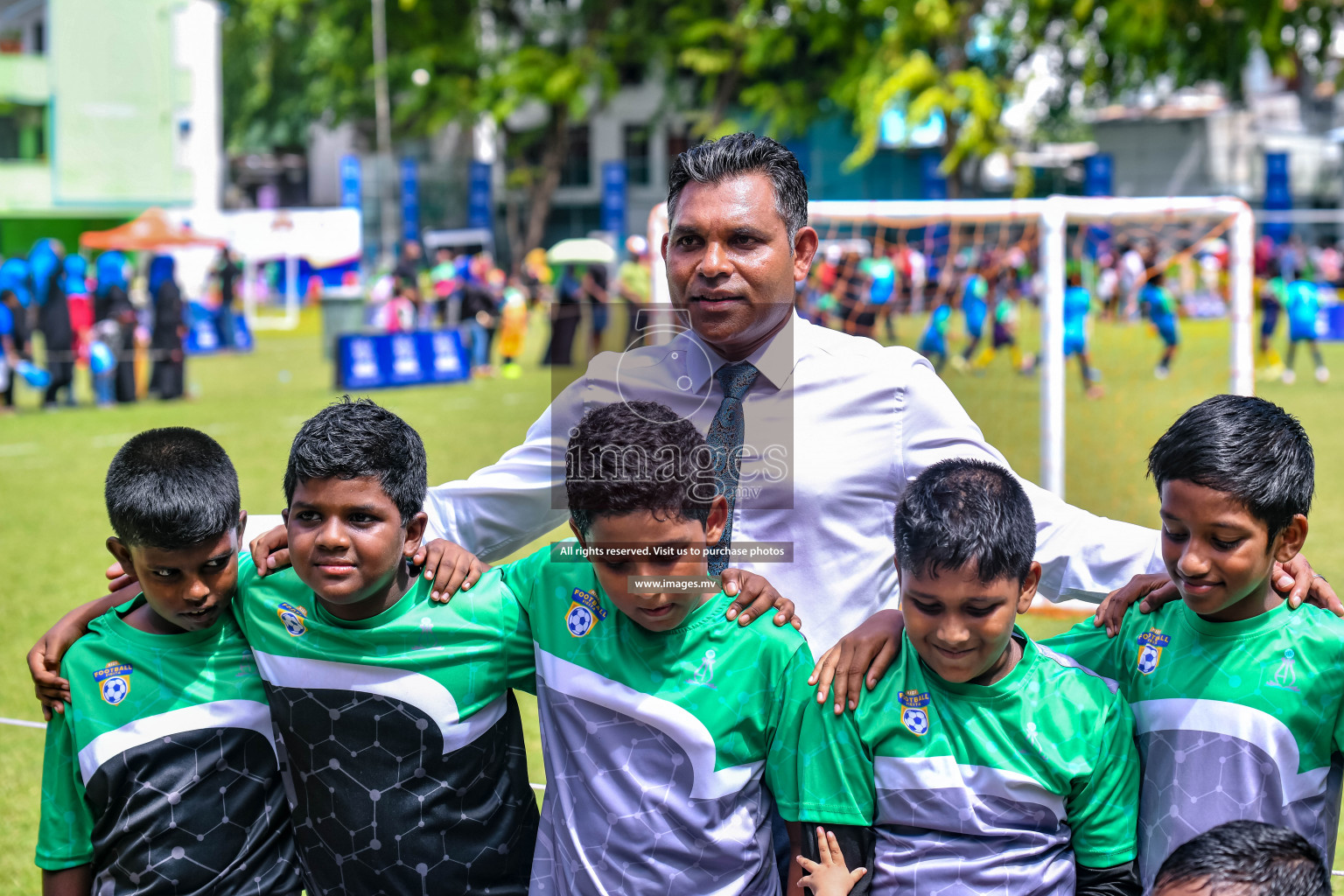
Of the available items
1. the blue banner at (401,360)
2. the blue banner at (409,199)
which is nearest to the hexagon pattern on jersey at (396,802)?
the blue banner at (401,360)

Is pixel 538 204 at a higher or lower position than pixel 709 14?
lower

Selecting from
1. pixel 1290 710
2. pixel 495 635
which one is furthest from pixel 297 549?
pixel 1290 710

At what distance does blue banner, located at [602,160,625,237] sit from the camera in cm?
3316

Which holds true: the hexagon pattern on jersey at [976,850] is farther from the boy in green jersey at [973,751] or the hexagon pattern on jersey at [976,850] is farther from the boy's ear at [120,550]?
the boy's ear at [120,550]

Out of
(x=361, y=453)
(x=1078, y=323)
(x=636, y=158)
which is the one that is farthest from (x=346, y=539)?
(x=636, y=158)

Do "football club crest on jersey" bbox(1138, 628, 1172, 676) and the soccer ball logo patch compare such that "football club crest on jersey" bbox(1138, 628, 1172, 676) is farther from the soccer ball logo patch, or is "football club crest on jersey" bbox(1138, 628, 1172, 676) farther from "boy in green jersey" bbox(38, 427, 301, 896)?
"boy in green jersey" bbox(38, 427, 301, 896)

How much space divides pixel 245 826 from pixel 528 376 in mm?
15958

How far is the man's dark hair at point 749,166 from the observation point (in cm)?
240

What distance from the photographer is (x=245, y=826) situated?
254 cm

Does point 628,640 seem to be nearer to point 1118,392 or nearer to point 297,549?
point 297,549

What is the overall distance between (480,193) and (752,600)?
115ft

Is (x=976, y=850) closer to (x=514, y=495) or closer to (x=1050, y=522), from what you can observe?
(x=1050, y=522)

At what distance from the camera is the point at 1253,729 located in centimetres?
222

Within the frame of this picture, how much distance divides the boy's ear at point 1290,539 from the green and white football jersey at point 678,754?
0.88m
